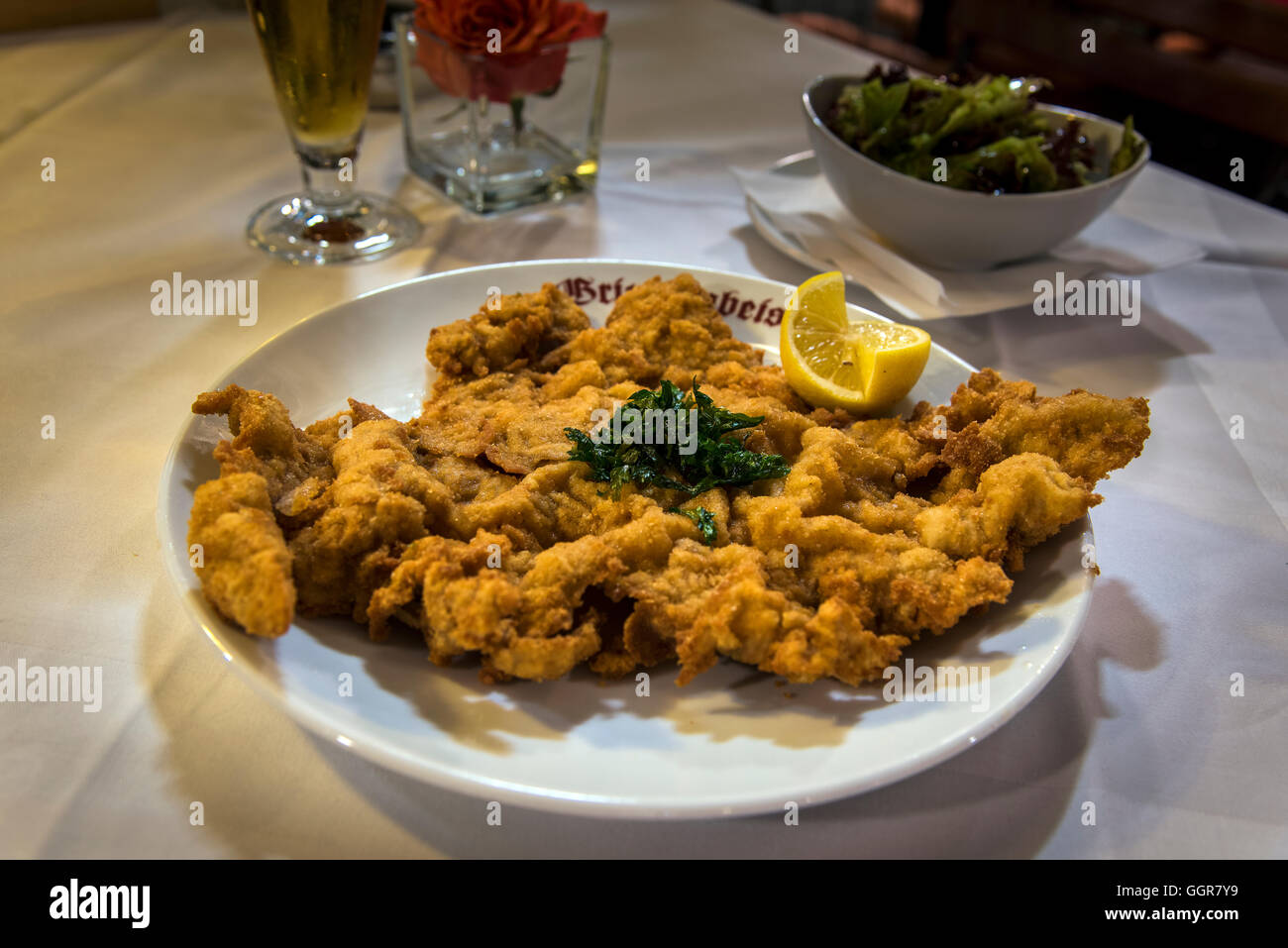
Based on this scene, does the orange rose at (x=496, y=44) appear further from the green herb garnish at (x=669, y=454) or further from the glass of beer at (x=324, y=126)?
the green herb garnish at (x=669, y=454)

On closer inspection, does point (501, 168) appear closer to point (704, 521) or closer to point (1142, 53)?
point (704, 521)

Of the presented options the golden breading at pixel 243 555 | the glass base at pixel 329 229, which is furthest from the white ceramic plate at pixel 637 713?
the glass base at pixel 329 229

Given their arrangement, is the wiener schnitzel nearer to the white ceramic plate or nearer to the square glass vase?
the white ceramic plate

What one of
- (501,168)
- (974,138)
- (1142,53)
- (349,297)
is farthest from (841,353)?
(1142,53)

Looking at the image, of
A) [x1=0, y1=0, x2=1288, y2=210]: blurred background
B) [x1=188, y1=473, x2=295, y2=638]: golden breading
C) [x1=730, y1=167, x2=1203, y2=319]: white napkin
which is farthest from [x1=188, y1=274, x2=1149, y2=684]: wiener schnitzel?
[x1=0, y1=0, x2=1288, y2=210]: blurred background

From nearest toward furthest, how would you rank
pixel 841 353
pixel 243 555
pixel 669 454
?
pixel 243 555
pixel 669 454
pixel 841 353
